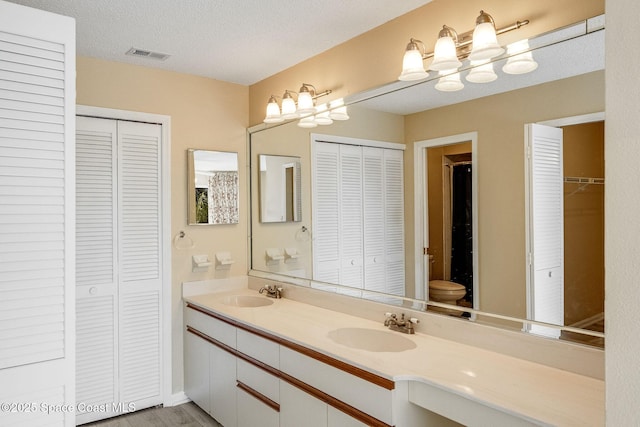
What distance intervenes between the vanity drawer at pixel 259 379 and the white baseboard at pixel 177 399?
950 millimetres

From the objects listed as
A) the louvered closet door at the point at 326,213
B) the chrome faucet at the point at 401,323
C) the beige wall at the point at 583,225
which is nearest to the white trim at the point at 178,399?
the louvered closet door at the point at 326,213

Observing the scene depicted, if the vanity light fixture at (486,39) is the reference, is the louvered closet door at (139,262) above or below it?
below

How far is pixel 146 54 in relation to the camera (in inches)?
112

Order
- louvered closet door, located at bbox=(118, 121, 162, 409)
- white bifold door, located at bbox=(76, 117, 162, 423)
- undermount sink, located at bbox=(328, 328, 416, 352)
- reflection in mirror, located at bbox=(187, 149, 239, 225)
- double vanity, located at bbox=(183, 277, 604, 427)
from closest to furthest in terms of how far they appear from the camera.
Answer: double vanity, located at bbox=(183, 277, 604, 427), undermount sink, located at bbox=(328, 328, 416, 352), white bifold door, located at bbox=(76, 117, 162, 423), louvered closet door, located at bbox=(118, 121, 162, 409), reflection in mirror, located at bbox=(187, 149, 239, 225)

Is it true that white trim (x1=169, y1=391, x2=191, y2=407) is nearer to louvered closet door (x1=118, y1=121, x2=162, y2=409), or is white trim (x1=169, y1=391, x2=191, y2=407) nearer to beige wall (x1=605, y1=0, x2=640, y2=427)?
louvered closet door (x1=118, y1=121, x2=162, y2=409)

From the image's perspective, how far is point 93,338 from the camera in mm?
2912

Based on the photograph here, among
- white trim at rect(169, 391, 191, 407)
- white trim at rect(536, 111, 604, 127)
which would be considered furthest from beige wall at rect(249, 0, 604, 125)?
white trim at rect(169, 391, 191, 407)

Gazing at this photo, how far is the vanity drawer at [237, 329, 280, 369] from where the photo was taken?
2.24 meters

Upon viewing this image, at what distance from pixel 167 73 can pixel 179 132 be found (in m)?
0.44

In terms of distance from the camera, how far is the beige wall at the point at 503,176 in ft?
5.78

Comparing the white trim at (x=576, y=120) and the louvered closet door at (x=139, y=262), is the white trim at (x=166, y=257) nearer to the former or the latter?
→ the louvered closet door at (x=139, y=262)

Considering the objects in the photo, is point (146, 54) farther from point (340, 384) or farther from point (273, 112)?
point (340, 384)

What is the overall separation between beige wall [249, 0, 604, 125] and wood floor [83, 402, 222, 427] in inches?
88.8

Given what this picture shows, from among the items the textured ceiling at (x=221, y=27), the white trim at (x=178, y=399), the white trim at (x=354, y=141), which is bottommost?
the white trim at (x=178, y=399)
